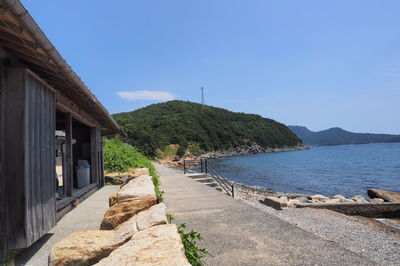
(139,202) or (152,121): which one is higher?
(152,121)

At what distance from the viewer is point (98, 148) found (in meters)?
10.4

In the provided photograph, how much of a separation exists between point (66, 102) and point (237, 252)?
15.6 feet

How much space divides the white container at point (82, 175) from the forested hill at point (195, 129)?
115ft

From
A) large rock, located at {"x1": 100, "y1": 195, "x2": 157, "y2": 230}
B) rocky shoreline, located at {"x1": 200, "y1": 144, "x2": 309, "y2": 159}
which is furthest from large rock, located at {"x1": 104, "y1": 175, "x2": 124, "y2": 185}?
rocky shoreline, located at {"x1": 200, "y1": 144, "x2": 309, "y2": 159}

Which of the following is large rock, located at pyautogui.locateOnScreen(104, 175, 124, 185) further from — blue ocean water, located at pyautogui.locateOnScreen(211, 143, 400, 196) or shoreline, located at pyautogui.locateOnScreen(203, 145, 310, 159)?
shoreline, located at pyautogui.locateOnScreen(203, 145, 310, 159)

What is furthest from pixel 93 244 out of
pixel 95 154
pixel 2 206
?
pixel 95 154

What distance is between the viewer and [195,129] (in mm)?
68562

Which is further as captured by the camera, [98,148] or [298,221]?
[98,148]

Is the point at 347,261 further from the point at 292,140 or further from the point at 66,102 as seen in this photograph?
the point at 292,140

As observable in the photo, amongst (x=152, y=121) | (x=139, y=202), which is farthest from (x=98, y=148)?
(x=152, y=121)

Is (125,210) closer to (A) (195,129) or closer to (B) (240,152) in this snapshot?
(A) (195,129)

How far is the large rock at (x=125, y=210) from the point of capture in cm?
329

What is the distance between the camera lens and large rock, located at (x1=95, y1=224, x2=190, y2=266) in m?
1.85

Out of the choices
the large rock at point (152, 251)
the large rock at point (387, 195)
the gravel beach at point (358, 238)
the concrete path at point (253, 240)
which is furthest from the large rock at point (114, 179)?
the large rock at point (387, 195)
